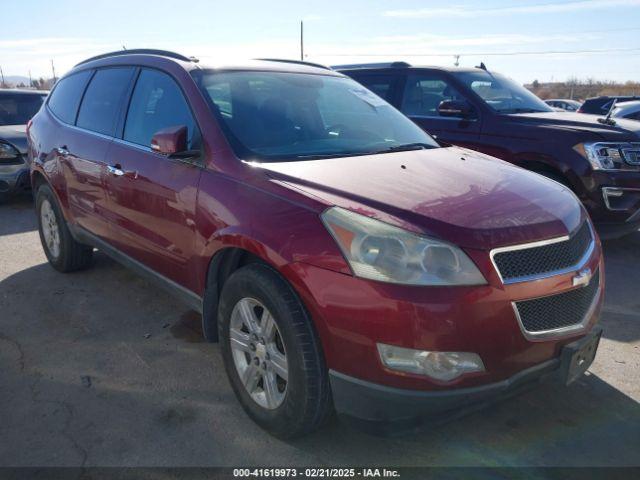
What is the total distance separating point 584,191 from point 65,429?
4596 millimetres

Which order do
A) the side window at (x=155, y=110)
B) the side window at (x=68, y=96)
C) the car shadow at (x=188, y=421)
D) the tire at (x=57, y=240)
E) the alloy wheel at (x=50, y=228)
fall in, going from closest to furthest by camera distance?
the car shadow at (x=188, y=421) → the side window at (x=155, y=110) → the side window at (x=68, y=96) → the tire at (x=57, y=240) → the alloy wheel at (x=50, y=228)

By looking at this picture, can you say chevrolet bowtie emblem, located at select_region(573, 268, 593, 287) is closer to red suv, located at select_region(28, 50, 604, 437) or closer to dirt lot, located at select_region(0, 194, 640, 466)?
red suv, located at select_region(28, 50, 604, 437)

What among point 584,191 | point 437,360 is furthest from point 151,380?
point 584,191

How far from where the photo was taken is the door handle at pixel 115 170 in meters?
3.55

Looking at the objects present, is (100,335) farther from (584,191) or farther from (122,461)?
(584,191)

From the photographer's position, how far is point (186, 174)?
9.74ft

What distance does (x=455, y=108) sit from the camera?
5.65 m

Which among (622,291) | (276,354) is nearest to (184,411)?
(276,354)

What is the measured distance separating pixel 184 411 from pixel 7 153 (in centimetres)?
636

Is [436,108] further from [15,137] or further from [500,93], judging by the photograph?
[15,137]

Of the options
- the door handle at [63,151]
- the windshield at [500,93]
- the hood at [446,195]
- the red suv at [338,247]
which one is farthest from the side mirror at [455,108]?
the door handle at [63,151]

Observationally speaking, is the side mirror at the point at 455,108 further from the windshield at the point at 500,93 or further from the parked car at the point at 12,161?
the parked car at the point at 12,161

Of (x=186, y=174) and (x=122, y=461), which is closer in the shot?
(x=122, y=461)

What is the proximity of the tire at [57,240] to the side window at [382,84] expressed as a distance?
3.78 m
